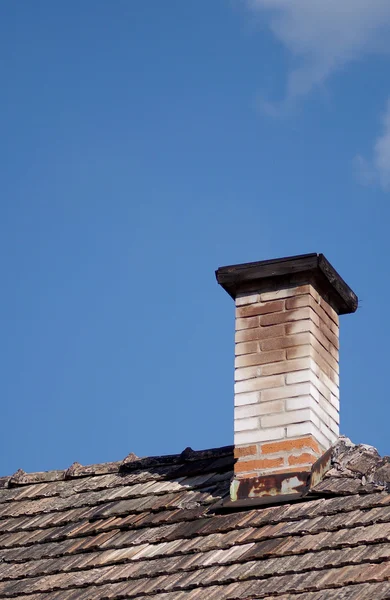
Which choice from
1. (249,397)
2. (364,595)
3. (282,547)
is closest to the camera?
(364,595)

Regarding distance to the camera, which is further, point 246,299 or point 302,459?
point 246,299

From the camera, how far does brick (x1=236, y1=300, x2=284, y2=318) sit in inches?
373

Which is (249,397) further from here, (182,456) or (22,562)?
(22,562)

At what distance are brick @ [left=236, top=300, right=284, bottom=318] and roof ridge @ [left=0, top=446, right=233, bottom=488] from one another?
1025 millimetres

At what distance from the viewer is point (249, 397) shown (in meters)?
9.23

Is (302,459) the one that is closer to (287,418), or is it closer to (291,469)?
(291,469)

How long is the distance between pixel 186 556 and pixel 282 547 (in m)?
0.71

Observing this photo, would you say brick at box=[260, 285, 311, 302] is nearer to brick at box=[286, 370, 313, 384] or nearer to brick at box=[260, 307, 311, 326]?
brick at box=[260, 307, 311, 326]

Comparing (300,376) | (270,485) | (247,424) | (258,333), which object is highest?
(258,333)

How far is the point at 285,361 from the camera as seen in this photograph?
9219 mm

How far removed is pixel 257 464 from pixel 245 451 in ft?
0.43

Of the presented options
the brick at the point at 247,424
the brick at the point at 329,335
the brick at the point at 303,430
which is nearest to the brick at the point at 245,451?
the brick at the point at 247,424

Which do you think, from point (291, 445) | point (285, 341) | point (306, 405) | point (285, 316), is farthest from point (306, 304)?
point (291, 445)

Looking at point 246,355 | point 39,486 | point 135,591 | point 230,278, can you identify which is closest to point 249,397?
point 246,355
